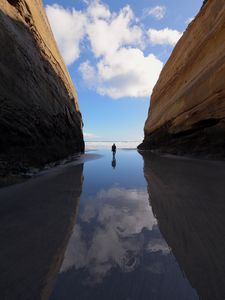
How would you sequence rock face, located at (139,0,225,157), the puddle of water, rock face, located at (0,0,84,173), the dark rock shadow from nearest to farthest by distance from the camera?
the puddle of water < the dark rock shadow < rock face, located at (0,0,84,173) < rock face, located at (139,0,225,157)

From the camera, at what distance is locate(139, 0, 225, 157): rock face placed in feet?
51.5

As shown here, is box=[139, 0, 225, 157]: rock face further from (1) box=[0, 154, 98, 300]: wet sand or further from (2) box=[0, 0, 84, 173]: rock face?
(1) box=[0, 154, 98, 300]: wet sand

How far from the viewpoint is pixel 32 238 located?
322 centimetres

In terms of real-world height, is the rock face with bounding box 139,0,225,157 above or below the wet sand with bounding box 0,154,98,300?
above

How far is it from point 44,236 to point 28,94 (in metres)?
10.9

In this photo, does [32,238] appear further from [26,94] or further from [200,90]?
[200,90]

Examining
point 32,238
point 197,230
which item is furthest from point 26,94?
point 197,230

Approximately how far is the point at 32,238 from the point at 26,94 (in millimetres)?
10647

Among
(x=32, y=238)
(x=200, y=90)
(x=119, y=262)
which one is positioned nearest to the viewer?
(x=119, y=262)

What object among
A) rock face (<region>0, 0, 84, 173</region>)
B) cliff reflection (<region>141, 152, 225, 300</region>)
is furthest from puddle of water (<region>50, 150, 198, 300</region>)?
rock face (<region>0, 0, 84, 173</region>)

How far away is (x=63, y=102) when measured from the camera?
65.4ft

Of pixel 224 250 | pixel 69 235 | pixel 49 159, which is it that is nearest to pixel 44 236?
pixel 69 235

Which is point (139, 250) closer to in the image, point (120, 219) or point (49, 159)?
point (120, 219)

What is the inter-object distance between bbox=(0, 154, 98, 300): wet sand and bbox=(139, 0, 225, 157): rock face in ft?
44.4
